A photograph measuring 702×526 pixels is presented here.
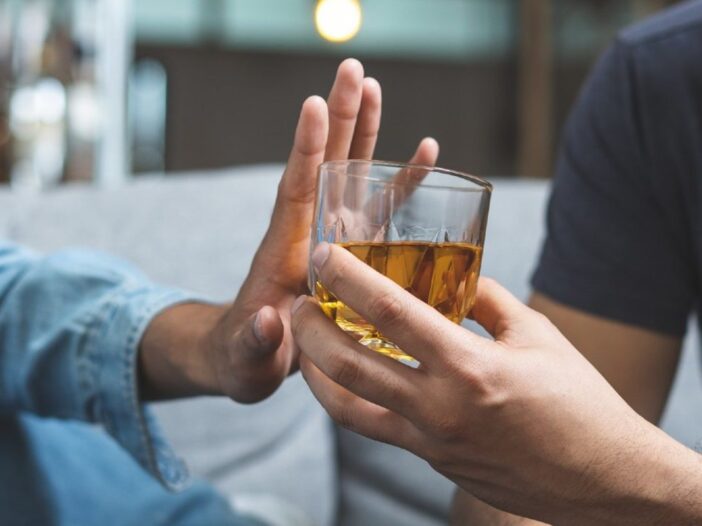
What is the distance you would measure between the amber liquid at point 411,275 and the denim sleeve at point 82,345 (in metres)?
0.38

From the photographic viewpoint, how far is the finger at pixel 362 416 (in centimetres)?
59

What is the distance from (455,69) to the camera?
8.40 m

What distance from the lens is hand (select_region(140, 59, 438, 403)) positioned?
71 cm

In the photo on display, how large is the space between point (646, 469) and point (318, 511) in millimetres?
953

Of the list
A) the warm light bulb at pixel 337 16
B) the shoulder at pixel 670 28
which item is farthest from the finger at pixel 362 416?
the warm light bulb at pixel 337 16

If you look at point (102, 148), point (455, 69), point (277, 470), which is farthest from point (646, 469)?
point (455, 69)

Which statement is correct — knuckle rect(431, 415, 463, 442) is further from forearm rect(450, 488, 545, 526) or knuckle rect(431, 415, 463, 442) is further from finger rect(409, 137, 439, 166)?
finger rect(409, 137, 439, 166)

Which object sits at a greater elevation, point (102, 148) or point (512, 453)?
point (512, 453)

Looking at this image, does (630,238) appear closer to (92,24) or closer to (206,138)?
(92,24)

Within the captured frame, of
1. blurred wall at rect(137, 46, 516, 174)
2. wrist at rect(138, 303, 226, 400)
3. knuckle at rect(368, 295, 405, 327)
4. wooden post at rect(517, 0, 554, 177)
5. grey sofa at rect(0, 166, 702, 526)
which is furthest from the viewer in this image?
blurred wall at rect(137, 46, 516, 174)

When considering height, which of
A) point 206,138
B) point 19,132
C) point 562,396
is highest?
point 562,396

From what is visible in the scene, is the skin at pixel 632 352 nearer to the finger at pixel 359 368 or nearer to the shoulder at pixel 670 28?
the shoulder at pixel 670 28

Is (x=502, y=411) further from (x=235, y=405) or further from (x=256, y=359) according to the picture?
(x=235, y=405)

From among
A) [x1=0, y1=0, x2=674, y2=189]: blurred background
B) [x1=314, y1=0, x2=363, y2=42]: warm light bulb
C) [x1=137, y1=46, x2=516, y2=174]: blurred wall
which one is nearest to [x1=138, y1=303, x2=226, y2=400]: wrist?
[x1=314, y1=0, x2=363, y2=42]: warm light bulb
